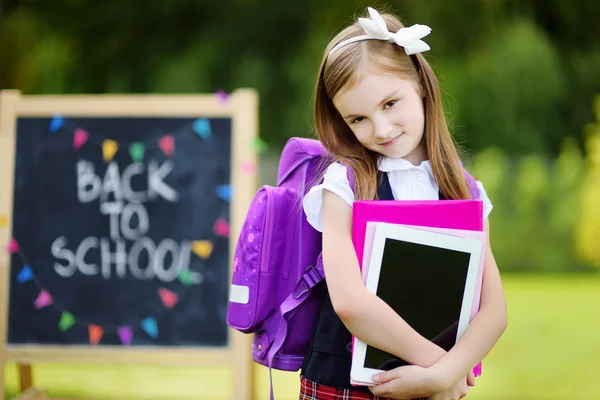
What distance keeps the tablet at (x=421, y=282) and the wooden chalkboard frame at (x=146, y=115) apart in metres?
1.44

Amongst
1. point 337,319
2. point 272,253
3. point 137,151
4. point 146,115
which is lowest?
point 337,319

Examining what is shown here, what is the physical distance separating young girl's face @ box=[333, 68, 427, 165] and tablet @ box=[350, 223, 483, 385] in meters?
0.15

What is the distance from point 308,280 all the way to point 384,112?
0.32 meters

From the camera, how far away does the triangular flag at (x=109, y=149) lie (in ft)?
9.21

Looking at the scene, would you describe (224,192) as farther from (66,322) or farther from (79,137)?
(66,322)

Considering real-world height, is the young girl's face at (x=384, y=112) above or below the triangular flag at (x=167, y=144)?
below

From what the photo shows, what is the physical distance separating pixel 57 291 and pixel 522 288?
4009mm

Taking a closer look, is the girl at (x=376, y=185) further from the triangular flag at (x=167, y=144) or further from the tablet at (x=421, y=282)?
the triangular flag at (x=167, y=144)

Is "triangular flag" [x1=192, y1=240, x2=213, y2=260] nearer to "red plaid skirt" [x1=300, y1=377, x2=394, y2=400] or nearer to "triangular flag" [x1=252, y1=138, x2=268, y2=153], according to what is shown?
"triangular flag" [x1=252, y1=138, x2=268, y2=153]

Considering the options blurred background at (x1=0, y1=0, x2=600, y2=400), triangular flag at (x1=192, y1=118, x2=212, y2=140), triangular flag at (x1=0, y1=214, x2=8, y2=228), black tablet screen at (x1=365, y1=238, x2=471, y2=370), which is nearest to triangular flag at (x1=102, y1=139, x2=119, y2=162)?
triangular flag at (x1=192, y1=118, x2=212, y2=140)

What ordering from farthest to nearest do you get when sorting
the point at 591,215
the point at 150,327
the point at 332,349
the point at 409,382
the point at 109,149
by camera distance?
the point at 591,215, the point at 109,149, the point at 150,327, the point at 332,349, the point at 409,382

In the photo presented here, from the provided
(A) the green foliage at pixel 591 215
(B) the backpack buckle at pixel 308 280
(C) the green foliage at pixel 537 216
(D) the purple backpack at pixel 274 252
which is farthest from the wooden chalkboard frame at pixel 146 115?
(A) the green foliage at pixel 591 215

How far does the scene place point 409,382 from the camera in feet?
3.78

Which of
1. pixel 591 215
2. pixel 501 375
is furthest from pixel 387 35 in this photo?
pixel 591 215
